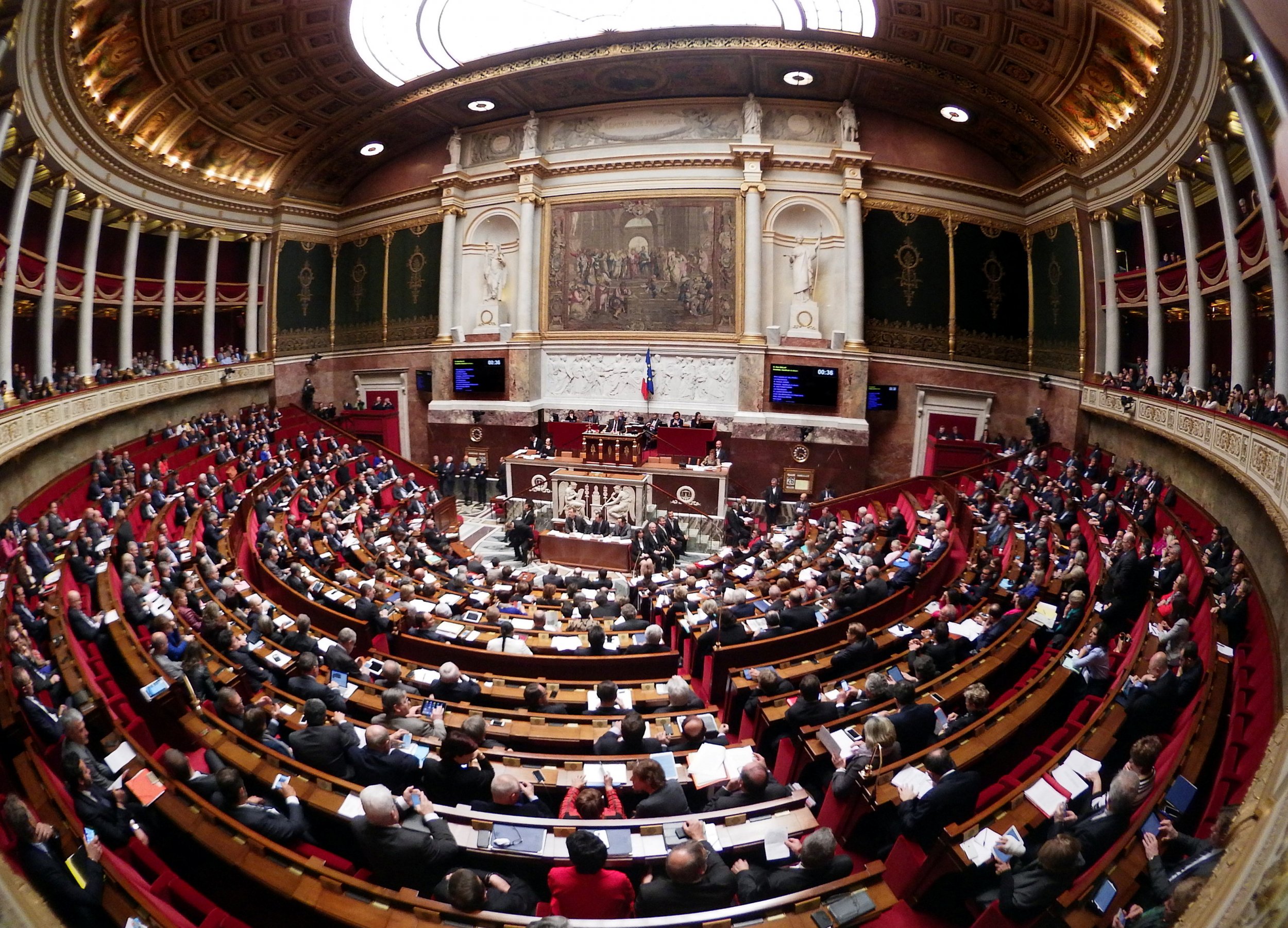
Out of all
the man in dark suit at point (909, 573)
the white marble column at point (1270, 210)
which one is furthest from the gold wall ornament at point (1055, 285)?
the man in dark suit at point (909, 573)

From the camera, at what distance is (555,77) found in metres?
18.1

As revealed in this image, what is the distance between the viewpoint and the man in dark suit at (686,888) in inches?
124

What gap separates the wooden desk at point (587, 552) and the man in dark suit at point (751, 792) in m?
8.92

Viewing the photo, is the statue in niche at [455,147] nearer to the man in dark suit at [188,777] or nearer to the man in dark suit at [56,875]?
the man in dark suit at [188,777]

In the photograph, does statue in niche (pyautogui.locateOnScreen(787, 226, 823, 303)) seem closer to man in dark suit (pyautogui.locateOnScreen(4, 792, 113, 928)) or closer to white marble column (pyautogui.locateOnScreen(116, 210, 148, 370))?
white marble column (pyautogui.locateOnScreen(116, 210, 148, 370))

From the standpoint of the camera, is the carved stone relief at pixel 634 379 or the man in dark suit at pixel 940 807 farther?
the carved stone relief at pixel 634 379

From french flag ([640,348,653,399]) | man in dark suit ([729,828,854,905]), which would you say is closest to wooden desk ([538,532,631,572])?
french flag ([640,348,653,399])

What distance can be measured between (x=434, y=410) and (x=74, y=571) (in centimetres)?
1352

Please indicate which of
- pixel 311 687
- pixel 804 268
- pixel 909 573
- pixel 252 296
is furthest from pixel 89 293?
pixel 909 573

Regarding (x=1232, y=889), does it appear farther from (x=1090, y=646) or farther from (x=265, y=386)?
(x=265, y=386)

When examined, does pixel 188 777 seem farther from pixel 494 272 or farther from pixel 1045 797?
pixel 494 272

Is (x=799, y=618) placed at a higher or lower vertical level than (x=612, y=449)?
lower

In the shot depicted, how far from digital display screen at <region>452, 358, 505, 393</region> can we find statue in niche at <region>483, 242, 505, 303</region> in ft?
7.51

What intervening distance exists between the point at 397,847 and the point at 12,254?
1519 cm
